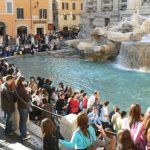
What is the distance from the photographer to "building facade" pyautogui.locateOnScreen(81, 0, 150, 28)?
1318 inches

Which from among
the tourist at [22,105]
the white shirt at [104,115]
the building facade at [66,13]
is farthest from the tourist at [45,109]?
the building facade at [66,13]

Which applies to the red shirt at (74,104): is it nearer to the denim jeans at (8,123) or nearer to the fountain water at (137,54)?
the denim jeans at (8,123)

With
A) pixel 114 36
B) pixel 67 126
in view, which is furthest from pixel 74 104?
pixel 114 36

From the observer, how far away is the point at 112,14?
36.3 m

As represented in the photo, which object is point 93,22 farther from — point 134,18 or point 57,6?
point 57,6

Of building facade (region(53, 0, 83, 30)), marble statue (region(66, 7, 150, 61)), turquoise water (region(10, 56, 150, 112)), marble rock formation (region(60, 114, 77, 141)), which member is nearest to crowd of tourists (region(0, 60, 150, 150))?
marble rock formation (region(60, 114, 77, 141))

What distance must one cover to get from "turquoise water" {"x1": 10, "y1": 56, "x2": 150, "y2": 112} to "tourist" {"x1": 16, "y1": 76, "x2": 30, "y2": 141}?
676 centimetres

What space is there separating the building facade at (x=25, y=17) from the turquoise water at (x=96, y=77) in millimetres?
15457

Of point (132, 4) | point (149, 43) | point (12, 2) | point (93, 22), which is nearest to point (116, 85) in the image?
point (149, 43)

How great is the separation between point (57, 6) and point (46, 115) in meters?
49.3

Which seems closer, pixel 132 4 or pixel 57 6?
pixel 132 4

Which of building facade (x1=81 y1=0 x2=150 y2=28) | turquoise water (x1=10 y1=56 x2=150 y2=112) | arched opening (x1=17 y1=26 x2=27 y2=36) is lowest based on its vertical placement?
turquoise water (x1=10 y1=56 x2=150 y2=112)

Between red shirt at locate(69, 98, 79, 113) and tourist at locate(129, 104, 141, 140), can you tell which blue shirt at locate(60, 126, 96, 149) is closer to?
tourist at locate(129, 104, 141, 140)

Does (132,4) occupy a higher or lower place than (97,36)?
higher
